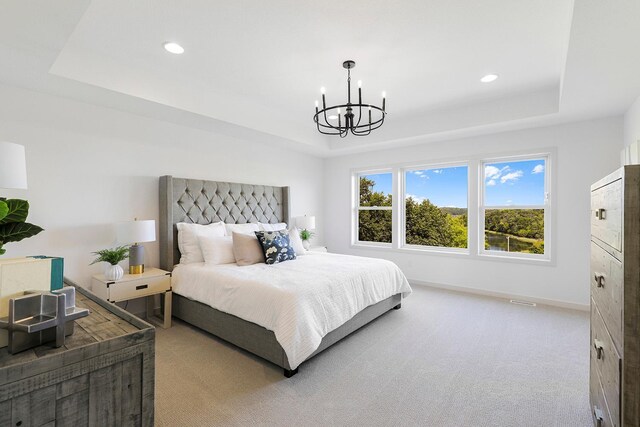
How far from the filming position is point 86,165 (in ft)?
10.3

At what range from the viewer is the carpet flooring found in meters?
1.90

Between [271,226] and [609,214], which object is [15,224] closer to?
[609,214]

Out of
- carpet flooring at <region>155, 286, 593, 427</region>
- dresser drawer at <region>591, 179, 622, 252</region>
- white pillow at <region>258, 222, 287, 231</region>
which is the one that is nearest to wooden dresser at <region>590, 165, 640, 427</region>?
dresser drawer at <region>591, 179, 622, 252</region>

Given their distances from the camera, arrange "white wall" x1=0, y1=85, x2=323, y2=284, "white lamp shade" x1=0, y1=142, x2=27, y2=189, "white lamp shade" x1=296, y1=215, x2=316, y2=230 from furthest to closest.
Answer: "white lamp shade" x1=296, y1=215, x2=316, y2=230, "white wall" x1=0, y1=85, x2=323, y2=284, "white lamp shade" x1=0, y1=142, x2=27, y2=189

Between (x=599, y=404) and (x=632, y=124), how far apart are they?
9.74 ft

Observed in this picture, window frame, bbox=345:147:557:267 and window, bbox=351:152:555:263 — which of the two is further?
window, bbox=351:152:555:263

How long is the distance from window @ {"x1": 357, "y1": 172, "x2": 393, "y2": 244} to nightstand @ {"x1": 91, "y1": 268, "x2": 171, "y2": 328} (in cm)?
357

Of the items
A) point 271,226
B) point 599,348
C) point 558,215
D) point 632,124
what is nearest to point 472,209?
point 558,215

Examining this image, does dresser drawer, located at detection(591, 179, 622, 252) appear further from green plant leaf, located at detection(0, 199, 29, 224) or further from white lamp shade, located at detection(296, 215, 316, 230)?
white lamp shade, located at detection(296, 215, 316, 230)

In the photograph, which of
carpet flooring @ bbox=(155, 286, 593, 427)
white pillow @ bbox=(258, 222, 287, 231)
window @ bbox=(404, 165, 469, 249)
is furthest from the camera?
window @ bbox=(404, 165, 469, 249)

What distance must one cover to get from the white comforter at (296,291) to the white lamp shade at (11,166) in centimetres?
159

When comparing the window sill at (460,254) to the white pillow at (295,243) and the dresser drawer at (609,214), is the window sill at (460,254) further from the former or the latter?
the dresser drawer at (609,214)

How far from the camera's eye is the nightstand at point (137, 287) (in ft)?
9.40

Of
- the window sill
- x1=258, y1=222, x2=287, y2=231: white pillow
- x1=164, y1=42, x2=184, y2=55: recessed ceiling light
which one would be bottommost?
the window sill
